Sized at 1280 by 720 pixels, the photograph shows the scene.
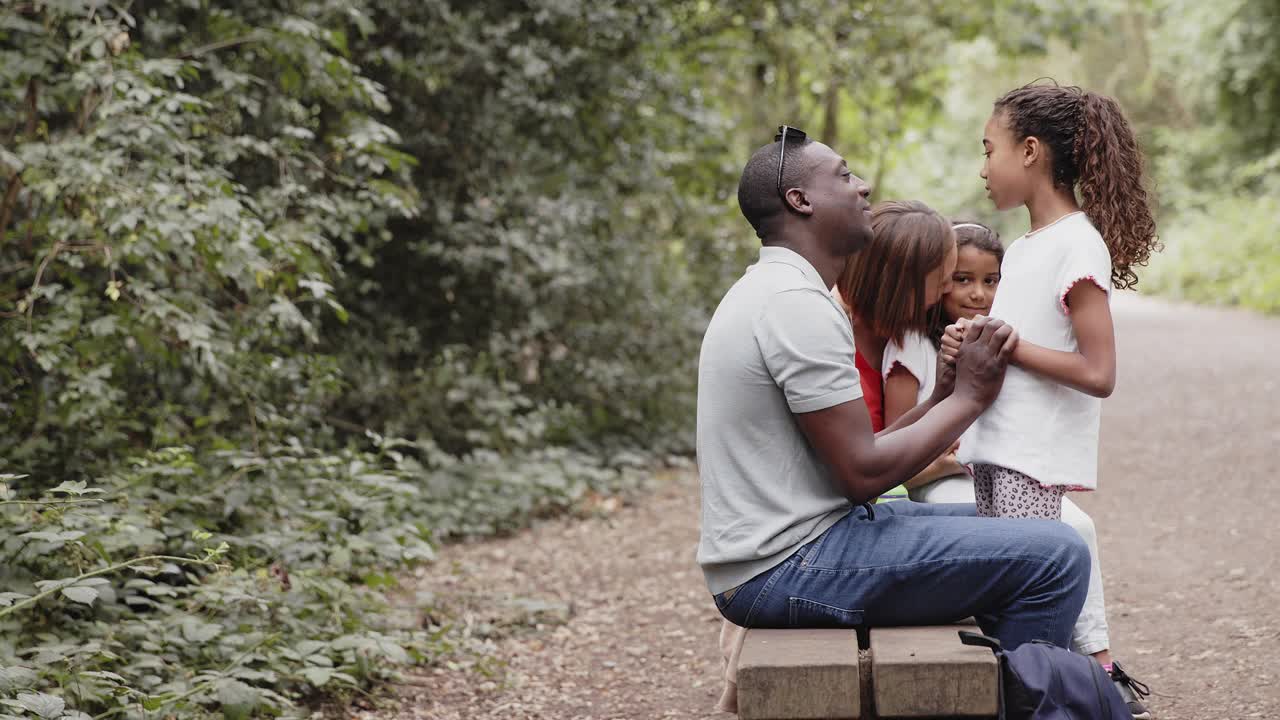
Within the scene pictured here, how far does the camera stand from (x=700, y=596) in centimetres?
586

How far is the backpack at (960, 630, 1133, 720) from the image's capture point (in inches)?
98.9

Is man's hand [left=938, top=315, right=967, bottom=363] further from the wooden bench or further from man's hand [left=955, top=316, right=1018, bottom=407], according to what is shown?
the wooden bench

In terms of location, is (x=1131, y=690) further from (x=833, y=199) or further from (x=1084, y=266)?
(x=833, y=199)

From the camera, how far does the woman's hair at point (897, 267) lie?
354 cm

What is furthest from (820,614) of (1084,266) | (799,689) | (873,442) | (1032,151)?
(1032,151)

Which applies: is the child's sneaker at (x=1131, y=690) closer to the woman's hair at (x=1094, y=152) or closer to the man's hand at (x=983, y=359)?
the man's hand at (x=983, y=359)

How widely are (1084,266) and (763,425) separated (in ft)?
3.08

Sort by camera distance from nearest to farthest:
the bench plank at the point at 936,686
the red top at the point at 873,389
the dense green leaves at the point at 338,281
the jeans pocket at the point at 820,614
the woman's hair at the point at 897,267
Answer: the bench plank at the point at 936,686
the jeans pocket at the point at 820,614
the woman's hair at the point at 897,267
the red top at the point at 873,389
the dense green leaves at the point at 338,281

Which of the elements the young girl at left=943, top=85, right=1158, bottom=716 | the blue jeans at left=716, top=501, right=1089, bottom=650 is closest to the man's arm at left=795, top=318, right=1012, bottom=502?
the blue jeans at left=716, top=501, right=1089, bottom=650

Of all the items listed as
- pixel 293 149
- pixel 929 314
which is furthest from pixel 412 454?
pixel 929 314

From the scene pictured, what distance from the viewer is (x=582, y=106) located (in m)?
8.55

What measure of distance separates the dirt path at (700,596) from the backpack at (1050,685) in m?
1.47

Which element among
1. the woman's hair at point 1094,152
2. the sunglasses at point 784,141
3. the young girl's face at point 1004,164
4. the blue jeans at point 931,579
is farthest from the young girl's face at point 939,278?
the blue jeans at point 931,579

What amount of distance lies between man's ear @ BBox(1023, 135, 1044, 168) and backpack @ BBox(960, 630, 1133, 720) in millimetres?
1260
